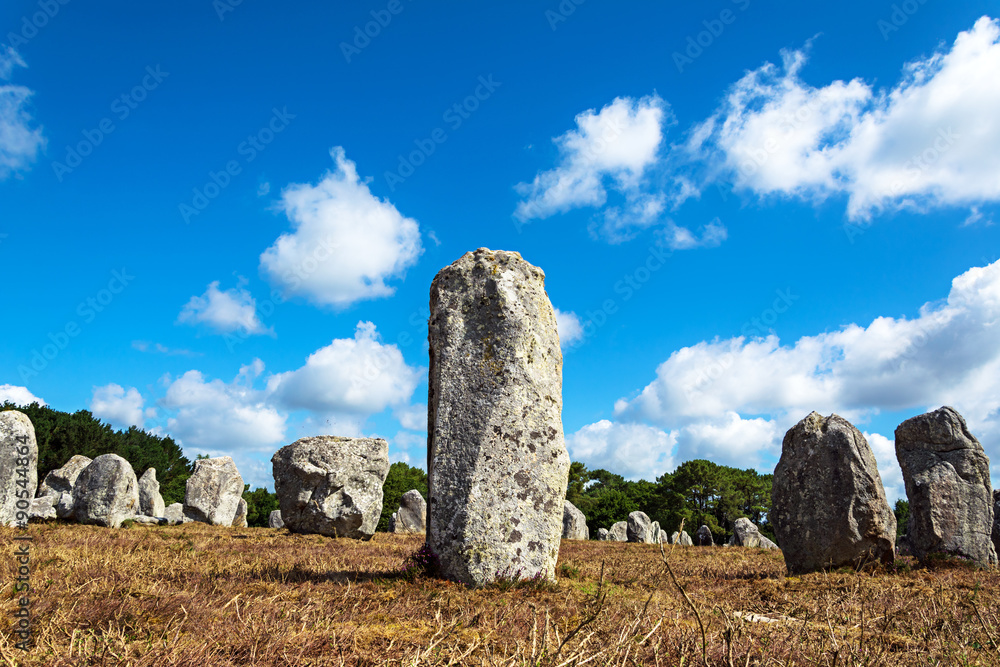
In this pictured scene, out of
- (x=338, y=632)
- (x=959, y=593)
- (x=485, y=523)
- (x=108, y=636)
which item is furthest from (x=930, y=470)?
(x=108, y=636)

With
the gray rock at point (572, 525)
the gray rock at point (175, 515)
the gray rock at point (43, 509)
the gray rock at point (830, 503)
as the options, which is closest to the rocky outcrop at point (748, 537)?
the gray rock at point (572, 525)

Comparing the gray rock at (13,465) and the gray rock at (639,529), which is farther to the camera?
the gray rock at (639,529)

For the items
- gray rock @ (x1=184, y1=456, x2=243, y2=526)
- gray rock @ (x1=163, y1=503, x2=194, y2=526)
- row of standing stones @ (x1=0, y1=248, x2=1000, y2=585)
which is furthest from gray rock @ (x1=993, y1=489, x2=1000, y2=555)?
gray rock @ (x1=163, y1=503, x2=194, y2=526)

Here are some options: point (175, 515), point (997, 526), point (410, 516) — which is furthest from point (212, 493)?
point (997, 526)

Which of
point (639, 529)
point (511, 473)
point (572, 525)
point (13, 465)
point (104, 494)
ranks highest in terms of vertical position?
point (13, 465)

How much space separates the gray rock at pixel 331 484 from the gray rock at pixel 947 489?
13.4 meters

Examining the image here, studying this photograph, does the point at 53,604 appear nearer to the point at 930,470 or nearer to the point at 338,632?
the point at 338,632

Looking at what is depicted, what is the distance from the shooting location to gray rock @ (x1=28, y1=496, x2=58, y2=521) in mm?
17781

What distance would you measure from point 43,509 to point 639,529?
2423 centimetres

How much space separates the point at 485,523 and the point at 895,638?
12.8 ft

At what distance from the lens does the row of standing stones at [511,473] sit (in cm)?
679

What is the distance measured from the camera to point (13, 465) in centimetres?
1455

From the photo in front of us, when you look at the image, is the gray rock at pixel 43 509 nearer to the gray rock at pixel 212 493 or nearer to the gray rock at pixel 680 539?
the gray rock at pixel 212 493

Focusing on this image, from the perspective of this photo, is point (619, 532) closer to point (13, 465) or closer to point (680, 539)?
point (680, 539)
